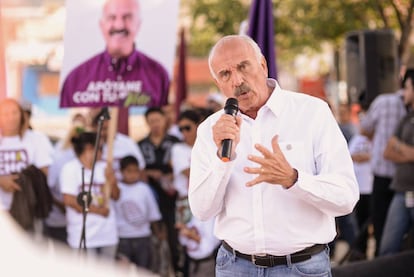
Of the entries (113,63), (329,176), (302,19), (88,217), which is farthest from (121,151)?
(302,19)

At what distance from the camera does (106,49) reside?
6449 millimetres

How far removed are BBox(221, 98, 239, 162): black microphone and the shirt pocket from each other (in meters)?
0.27

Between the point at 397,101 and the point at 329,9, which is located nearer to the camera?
the point at 397,101

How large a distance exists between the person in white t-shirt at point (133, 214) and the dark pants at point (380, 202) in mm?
2258

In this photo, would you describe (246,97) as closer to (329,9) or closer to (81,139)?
(81,139)

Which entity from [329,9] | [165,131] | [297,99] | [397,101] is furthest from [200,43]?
[297,99]

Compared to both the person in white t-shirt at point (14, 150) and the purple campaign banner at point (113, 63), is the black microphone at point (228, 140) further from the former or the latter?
the person in white t-shirt at point (14, 150)

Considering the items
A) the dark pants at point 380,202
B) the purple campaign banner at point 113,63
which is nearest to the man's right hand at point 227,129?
the purple campaign banner at point 113,63

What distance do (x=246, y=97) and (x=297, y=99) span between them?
0.85 ft

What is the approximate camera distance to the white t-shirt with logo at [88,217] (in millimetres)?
6879

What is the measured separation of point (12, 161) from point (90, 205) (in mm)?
667

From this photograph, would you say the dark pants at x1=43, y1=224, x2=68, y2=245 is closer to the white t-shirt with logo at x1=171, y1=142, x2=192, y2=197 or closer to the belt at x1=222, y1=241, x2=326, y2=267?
the white t-shirt with logo at x1=171, y1=142, x2=192, y2=197

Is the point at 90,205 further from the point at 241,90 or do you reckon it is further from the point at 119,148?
the point at 241,90

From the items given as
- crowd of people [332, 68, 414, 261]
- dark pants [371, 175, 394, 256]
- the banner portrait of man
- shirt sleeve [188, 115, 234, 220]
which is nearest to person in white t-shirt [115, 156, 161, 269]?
the banner portrait of man
